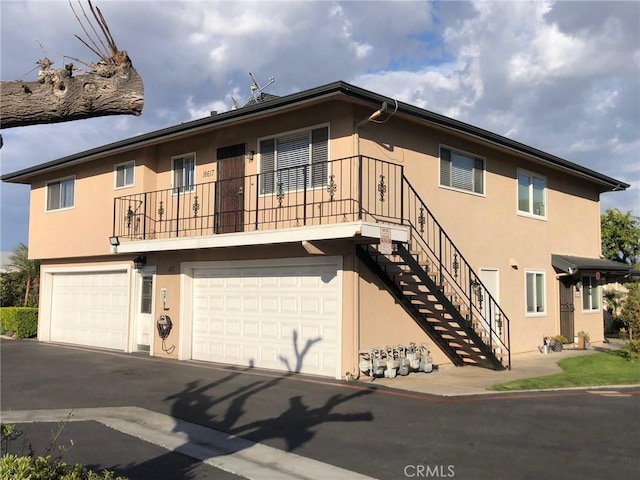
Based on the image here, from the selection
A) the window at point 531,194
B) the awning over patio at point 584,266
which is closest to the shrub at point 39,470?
the window at point 531,194

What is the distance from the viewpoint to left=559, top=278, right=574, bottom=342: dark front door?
18422 millimetres

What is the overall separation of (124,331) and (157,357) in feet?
7.13

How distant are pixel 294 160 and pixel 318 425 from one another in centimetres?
647

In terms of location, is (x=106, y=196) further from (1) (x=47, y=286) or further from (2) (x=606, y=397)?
(2) (x=606, y=397)

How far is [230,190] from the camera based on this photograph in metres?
14.5

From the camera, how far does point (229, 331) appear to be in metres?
14.4

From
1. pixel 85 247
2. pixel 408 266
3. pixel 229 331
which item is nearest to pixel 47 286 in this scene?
pixel 85 247

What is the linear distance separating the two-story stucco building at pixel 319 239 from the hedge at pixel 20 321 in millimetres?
1805

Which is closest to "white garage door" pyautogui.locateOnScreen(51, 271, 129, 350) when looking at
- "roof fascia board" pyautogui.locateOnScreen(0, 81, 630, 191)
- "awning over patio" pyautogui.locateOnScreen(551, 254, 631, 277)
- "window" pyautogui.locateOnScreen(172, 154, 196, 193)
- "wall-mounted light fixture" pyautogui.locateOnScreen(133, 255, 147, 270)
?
"wall-mounted light fixture" pyautogui.locateOnScreen(133, 255, 147, 270)

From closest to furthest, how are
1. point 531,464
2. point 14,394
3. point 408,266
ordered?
1. point 531,464
2. point 14,394
3. point 408,266

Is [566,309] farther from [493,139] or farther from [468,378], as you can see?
[468,378]

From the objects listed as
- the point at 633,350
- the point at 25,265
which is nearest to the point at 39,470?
the point at 633,350

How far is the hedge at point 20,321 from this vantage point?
21.6 meters

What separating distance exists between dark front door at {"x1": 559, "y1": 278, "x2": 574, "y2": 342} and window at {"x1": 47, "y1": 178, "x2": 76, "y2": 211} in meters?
15.9
